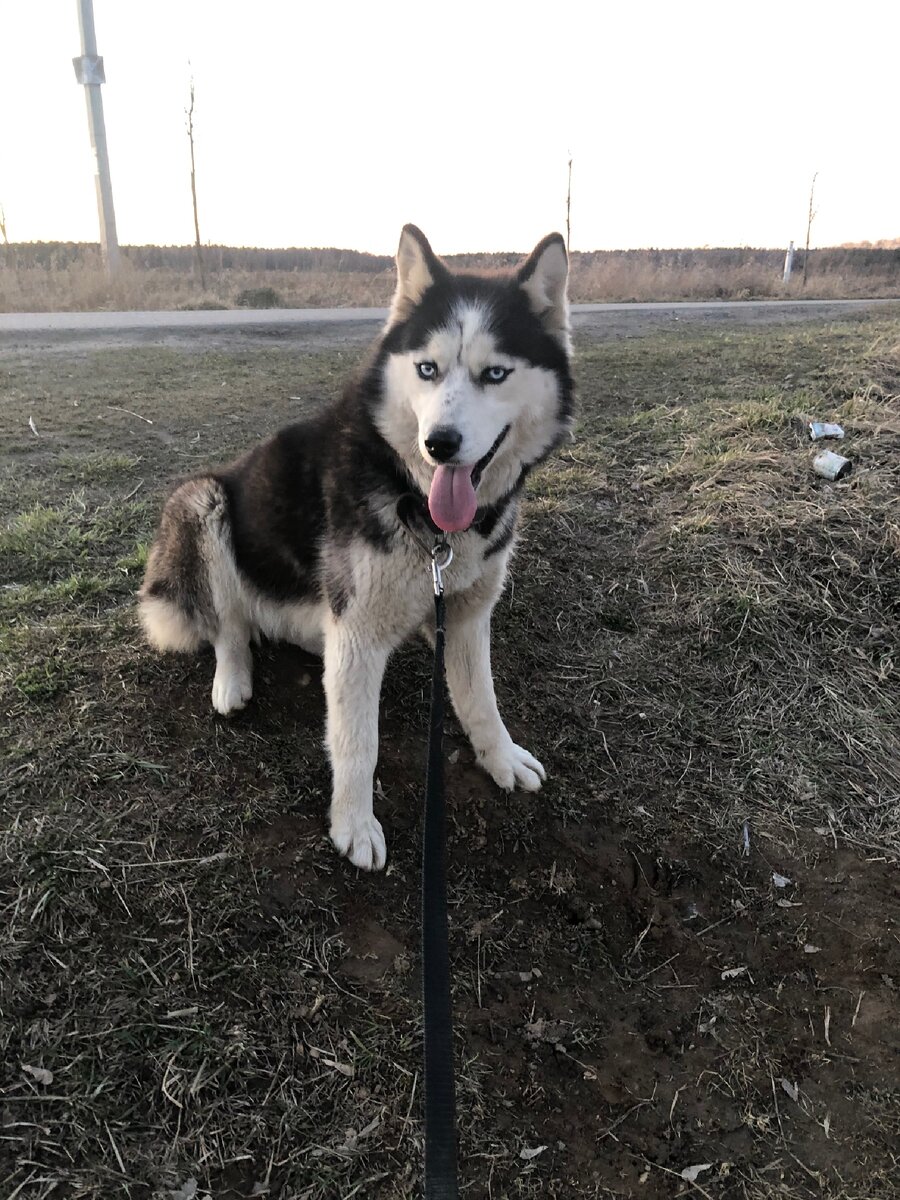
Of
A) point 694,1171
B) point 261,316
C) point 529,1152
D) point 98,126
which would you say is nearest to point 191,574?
point 529,1152

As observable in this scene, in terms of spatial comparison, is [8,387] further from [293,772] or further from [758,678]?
[758,678]

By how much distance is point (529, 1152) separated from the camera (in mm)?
2029

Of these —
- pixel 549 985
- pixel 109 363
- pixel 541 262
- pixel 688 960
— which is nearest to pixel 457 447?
pixel 541 262

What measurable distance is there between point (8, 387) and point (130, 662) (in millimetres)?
5800

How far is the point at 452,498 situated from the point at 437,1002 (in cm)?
142

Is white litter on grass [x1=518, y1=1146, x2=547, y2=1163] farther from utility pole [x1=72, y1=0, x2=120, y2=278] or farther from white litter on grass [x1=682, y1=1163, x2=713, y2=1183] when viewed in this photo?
utility pole [x1=72, y1=0, x2=120, y2=278]

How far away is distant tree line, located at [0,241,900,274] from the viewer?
2536 cm

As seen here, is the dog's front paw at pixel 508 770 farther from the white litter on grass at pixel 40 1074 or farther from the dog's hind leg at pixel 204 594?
the white litter on grass at pixel 40 1074

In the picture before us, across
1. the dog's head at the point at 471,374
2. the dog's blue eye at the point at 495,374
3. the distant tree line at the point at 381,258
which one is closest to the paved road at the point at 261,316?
the distant tree line at the point at 381,258

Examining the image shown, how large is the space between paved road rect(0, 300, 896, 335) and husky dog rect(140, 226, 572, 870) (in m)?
10.3

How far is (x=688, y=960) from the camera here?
8.79 ft

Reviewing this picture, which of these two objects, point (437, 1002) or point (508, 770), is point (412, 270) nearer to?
point (508, 770)

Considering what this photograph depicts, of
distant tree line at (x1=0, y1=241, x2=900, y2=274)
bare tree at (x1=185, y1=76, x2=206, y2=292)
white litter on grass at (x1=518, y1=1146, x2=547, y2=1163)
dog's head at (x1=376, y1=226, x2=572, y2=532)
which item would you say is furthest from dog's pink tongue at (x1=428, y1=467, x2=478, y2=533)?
distant tree line at (x1=0, y1=241, x2=900, y2=274)

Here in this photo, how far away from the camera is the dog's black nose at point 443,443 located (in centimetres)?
222
